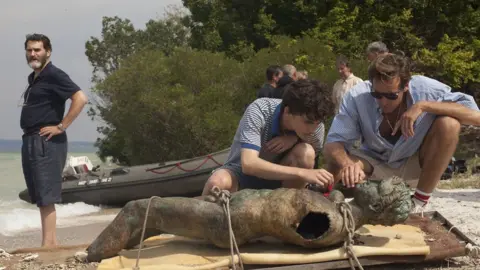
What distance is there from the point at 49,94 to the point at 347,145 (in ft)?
7.48

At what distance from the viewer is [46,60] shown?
5.14 meters

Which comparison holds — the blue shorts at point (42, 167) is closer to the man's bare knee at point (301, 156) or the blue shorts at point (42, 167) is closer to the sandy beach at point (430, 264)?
the sandy beach at point (430, 264)

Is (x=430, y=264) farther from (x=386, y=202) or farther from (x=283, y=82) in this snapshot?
(x=283, y=82)

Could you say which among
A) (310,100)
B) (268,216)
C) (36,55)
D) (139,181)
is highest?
(36,55)

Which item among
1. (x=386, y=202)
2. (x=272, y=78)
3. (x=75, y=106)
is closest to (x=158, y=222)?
(x=386, y=202)

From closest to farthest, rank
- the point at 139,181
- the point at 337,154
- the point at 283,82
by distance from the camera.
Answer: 1. the point at 337,154
2. the point at 283,82
3. the point at 139,181

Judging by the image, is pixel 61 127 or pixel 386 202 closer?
pixel 386 202

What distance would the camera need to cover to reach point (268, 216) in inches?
131

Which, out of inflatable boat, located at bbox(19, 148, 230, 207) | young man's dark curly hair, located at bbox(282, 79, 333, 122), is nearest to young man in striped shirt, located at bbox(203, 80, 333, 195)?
young man's dark curly hair, located at bbox(282, 79, 333, 122)

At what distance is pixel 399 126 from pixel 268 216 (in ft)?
4.05

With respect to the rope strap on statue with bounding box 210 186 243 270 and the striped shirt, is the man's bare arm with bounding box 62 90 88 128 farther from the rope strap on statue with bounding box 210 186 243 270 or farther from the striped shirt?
the rope strap on statue with bounding box 210 186 243 270

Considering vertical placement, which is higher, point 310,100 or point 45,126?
point 310,100

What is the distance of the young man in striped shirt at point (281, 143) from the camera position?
3.64 m

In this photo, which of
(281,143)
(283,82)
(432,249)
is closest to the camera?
(432,249)
